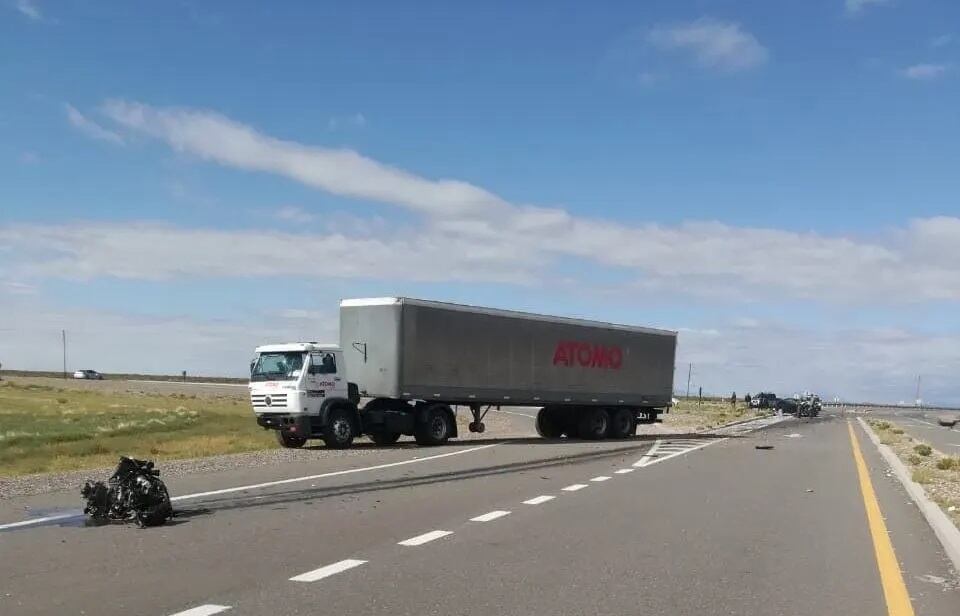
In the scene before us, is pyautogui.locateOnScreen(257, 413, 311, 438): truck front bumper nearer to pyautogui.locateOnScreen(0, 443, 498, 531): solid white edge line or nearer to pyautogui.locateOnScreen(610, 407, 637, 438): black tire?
pyautogui.locateOnScreen(0, 443, 498, 531): solid white edge line

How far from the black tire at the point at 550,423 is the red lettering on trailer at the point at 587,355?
2308 millimetres

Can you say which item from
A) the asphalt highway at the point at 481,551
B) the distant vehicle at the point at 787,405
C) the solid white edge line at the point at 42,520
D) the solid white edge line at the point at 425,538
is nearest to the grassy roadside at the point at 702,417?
the distant vehicle at the point at 787,405

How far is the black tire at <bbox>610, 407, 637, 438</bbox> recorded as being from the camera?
33.5m

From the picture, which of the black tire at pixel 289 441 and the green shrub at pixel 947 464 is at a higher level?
the green shrub at pixel 947 464

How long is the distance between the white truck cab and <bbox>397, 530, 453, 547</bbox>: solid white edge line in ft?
47.9

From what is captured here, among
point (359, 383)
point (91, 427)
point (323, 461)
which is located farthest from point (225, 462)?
point (91, 427)

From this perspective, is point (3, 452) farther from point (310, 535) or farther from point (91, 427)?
point (310, 535)

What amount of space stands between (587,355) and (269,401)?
1161cm

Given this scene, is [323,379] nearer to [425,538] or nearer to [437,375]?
[437,375]

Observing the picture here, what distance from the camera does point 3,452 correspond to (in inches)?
1142

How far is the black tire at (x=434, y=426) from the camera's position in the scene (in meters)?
26.9

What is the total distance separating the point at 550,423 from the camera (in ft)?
109

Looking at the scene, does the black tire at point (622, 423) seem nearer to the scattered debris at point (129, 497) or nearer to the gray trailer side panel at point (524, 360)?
the gray trailer side panel at point (524, 360)

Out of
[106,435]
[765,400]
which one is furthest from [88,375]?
[106,435]
